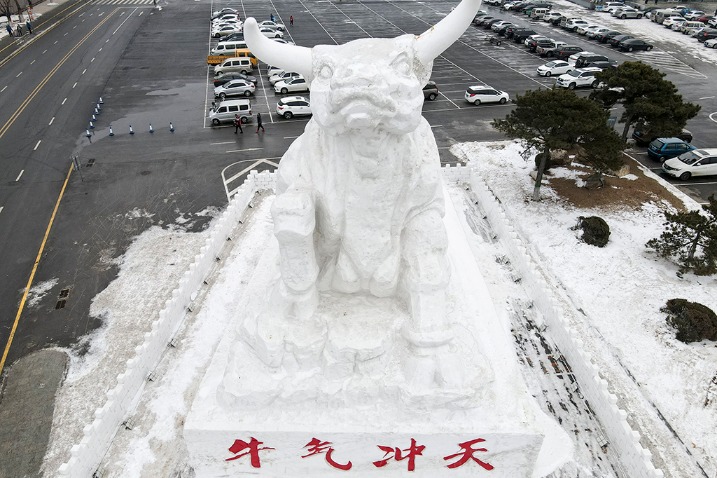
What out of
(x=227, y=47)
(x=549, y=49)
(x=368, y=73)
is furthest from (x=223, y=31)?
(x=368, y=73)

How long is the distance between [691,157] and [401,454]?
1800 cm

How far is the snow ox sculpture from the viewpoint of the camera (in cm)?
609

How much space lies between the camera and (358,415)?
6938 mm

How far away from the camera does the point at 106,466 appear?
7.64 m

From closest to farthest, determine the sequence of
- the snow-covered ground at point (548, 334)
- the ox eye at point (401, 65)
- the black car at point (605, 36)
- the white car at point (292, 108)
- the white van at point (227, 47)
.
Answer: the ox eye at point (401, 65)
the snow-covered ground at point (548, 334)
the white car at point (292, 108)
the white van at point (227, 47)
the black car at point (605, 36)

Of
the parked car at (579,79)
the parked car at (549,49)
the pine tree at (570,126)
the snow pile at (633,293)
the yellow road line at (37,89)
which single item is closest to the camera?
the snow pile at (633,293)

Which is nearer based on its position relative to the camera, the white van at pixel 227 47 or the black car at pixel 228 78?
the black car at pixel 228 78

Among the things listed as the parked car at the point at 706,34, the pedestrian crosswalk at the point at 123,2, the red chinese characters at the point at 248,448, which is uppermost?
the pedestrian crosswalk at the point at 123,2

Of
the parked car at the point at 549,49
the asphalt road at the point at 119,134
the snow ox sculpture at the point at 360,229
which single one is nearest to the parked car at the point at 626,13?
the asphalt road at the point at 119,134

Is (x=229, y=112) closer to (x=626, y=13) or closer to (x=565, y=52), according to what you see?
(x=565, y=52)

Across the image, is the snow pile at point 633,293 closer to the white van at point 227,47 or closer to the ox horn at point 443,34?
the ox horn at point 443,34

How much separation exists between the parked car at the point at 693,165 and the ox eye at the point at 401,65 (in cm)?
1766

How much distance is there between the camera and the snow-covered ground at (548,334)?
8.63 meters

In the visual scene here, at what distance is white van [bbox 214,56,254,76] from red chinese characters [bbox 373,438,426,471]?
89.3ft
